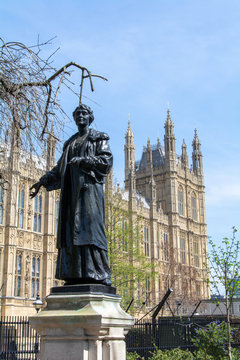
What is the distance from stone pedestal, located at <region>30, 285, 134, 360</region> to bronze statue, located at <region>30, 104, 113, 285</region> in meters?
0.18

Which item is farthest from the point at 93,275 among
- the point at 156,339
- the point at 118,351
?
the point at 156,339

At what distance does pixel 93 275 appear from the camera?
4.18 m

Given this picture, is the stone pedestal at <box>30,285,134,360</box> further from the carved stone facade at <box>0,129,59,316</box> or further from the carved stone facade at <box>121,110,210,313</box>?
the carved stone facade at <box>121,110,210,313</box>

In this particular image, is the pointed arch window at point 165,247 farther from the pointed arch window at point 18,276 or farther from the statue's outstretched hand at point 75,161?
the statue's outstretched hand at point 75,161

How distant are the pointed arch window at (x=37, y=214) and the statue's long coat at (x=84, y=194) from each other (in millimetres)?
23302

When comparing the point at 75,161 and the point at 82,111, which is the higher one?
the point at 82,111

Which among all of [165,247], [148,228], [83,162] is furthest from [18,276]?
[83,162]

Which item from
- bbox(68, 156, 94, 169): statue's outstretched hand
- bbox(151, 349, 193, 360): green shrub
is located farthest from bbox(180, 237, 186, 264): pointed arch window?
bbox(68, 156, 94, 169): statue's outstretched hand

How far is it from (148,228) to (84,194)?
36.6 m

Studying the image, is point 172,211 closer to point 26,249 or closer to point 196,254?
point 196,254

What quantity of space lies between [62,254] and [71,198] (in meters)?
0.57

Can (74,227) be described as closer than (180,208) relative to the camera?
Yes

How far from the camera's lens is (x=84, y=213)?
436 cm

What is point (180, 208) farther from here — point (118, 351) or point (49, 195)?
point (118, 351)
